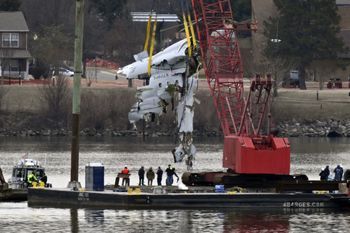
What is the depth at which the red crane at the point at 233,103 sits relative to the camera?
79.0m

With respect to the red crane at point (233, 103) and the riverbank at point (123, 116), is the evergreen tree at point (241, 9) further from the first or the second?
the red crane at point (233, 103)

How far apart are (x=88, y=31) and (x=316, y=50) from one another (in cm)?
3413

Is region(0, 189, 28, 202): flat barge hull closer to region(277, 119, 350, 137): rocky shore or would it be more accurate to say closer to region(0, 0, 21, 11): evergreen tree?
region(277, 119, 350, 137): rocky shore

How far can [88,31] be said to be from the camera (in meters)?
197

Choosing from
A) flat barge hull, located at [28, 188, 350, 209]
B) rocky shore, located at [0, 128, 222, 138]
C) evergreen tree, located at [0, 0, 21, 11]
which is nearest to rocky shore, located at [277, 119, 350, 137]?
rocky shore, located at [0, 128, 222, 138]

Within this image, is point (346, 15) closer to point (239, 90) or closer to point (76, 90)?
point (239, 90)

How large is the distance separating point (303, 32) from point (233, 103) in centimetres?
7547

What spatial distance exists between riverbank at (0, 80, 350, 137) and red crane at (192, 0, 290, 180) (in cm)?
5073

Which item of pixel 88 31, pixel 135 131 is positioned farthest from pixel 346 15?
pixel 135 131

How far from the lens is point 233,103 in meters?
99.9

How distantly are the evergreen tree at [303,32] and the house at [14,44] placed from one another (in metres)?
27.0

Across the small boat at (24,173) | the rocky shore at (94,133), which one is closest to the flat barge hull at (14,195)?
Answer: the small boat at (24,173)

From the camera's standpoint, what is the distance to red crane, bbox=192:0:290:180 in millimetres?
79000

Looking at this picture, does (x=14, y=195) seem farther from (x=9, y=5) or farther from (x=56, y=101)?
(x=9, y=5)
